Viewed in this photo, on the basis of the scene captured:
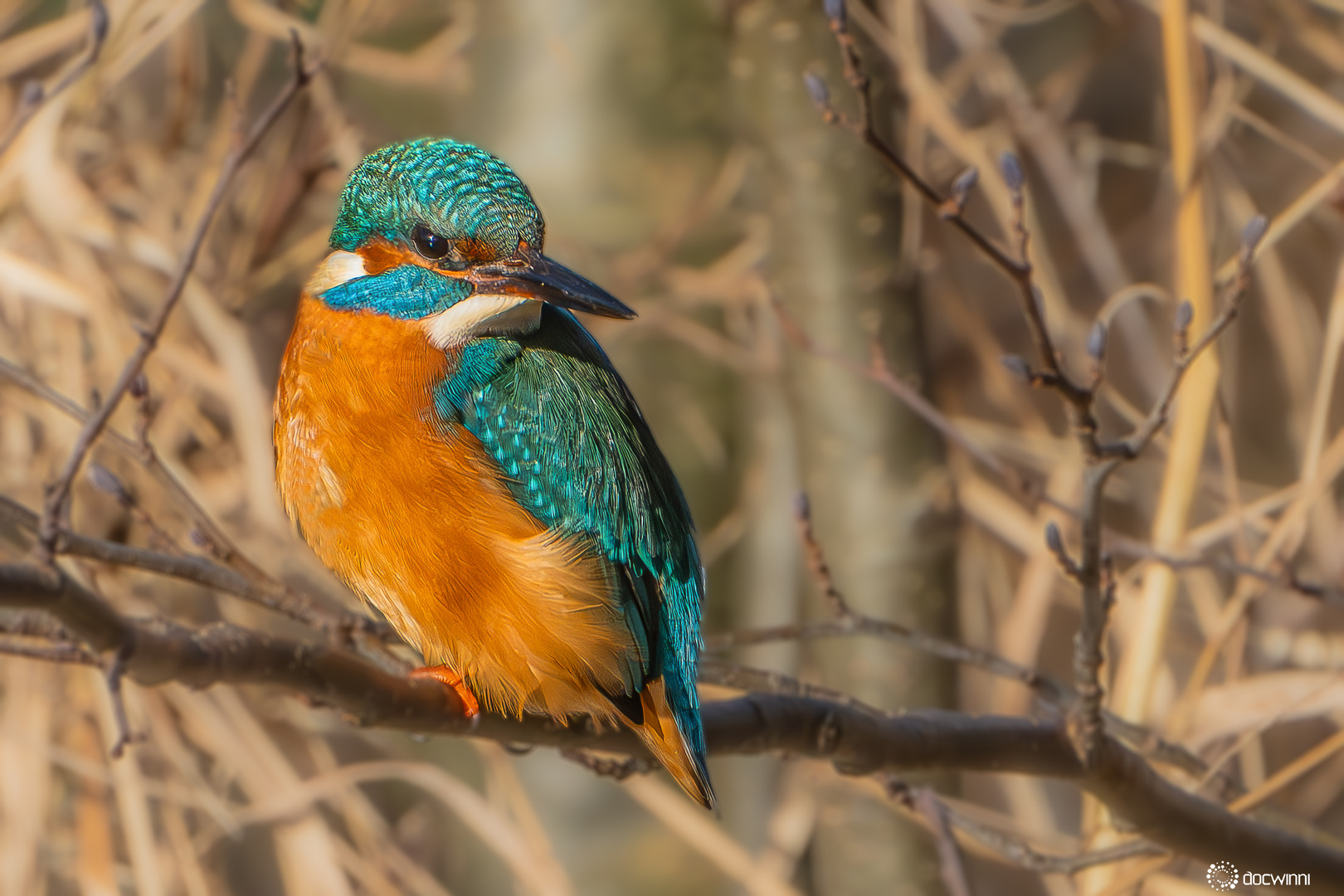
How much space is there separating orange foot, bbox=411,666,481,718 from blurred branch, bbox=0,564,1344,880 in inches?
0.7

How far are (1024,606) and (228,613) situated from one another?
167 centimetres

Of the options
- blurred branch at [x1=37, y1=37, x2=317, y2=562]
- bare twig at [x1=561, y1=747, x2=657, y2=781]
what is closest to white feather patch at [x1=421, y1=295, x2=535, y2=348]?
blurred branch at [x1=37, y1=37, x2=317, y2=562]

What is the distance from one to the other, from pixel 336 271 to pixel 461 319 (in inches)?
9.6

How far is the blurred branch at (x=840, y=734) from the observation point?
1050 mm

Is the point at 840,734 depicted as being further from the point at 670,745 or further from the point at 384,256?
the point at 384,256

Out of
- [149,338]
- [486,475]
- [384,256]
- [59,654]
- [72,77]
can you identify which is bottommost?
[59,654]

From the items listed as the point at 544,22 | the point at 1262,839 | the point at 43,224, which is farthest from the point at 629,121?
the point at 1262,839

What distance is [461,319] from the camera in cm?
147

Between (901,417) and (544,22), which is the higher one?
(544,22)

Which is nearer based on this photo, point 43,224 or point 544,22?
point 43,224

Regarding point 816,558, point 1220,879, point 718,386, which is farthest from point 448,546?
point 718,386

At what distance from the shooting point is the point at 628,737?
1.44m

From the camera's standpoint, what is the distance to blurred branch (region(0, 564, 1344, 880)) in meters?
1.05

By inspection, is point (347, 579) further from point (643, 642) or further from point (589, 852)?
point (589, 852)
